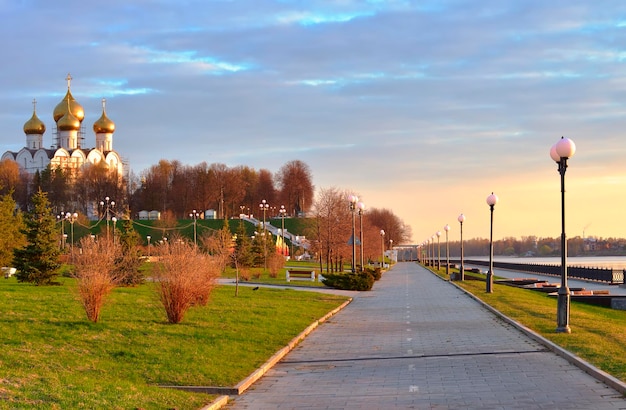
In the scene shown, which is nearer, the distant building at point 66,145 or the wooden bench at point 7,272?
the wooden bench at point 7,272

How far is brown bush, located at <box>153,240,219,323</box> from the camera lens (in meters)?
15.8

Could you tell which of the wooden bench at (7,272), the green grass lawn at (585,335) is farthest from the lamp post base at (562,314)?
the wooden bench at (7,272)

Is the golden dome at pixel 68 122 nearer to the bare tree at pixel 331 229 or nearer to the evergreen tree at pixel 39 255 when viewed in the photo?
the bare tree at pixel 331 229

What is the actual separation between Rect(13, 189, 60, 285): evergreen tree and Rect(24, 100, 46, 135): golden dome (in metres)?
99.9

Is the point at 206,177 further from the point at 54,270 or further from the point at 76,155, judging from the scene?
the point at 54,270

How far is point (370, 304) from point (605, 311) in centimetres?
870

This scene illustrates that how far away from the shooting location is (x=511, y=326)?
18188 millimetres

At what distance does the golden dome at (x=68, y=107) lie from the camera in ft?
389

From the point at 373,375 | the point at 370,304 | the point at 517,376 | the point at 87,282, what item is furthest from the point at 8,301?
the point at 370,304

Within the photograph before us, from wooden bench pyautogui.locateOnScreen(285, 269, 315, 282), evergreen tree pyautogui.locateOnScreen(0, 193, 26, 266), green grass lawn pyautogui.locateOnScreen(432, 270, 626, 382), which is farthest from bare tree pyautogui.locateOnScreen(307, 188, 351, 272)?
green grass lawn pyautogui.locateOnScreen(432, 270, 626, 382)

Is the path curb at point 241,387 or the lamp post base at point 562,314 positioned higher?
the lamp post base at point 562,314

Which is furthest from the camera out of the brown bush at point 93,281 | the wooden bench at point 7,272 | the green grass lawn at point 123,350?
the wooden bench at point 7,272

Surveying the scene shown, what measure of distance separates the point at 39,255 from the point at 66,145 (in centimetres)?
9992

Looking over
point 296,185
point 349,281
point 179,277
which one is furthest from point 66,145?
point 179,277
